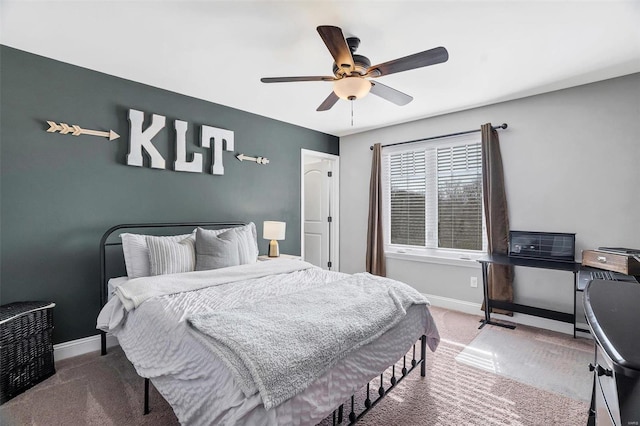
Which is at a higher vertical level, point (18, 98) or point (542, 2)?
point (542, 2)

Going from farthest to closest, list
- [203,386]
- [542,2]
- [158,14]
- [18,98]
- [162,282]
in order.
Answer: [18,98]
[162,282]
[158,14]
[542,2]
[203,386]

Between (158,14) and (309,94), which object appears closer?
(158,14)

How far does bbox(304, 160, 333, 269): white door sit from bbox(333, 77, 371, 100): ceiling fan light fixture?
2.93 metres

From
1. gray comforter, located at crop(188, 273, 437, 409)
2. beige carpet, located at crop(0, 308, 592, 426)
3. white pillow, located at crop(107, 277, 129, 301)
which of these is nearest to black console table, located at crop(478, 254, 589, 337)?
beige carpet, located at crop(0, 308, 592, 426)

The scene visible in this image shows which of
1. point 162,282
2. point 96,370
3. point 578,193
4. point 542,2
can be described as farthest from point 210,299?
point 578,193

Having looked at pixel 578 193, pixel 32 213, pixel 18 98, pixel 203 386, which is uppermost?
pixel 18 98

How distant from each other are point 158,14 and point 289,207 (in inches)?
111

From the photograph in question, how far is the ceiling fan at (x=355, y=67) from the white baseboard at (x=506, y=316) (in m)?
2.70

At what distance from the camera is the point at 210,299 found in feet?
6.70

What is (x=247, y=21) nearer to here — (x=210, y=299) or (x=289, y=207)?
(x=210, y=299)

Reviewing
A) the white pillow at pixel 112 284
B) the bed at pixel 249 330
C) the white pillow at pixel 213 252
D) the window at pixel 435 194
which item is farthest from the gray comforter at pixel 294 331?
the window at pixel 435 194

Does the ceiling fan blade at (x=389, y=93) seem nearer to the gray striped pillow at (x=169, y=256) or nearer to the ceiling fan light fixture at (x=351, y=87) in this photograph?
the ceiling fan light fixture at (x=351, y=87)

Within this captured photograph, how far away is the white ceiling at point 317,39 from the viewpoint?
1940 mm

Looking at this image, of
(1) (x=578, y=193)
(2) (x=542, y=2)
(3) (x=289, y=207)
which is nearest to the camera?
(2) (x=542, y=2)
